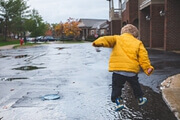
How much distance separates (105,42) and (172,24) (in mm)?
14749

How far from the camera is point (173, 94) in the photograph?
Result: 5918mm

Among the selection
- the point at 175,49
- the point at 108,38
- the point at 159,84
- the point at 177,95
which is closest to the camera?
the point at 108,38

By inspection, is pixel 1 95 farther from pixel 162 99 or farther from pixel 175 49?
pixel 175 49

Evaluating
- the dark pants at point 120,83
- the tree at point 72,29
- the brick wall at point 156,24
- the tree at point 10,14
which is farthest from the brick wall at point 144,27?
the tree at point 72,29

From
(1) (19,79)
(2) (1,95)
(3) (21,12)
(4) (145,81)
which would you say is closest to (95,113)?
(2) (1,95)

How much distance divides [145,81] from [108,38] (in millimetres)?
4077

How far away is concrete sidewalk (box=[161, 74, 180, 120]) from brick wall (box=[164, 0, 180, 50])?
1059cm

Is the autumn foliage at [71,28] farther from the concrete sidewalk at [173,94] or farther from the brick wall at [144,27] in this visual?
the concrete sidewalk at [173,94]

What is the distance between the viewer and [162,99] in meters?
5.85

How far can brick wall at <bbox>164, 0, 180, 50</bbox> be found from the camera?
57.8 ft

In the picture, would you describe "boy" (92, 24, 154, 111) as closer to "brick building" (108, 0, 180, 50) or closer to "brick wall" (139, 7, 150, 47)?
"brick building" (108, 0, 180, 50)

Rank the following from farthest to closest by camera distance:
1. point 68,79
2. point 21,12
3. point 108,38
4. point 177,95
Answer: point 21,12
point 68,79
point 177,95
point 108,38

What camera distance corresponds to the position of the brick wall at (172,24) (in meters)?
17.6

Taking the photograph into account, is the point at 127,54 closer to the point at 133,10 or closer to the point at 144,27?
the point at 144,27
